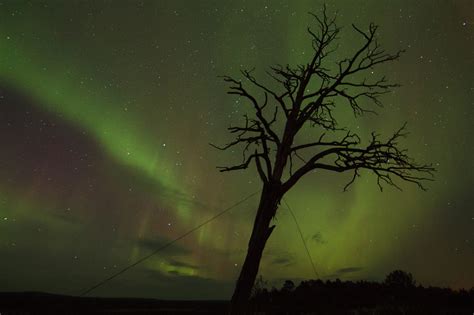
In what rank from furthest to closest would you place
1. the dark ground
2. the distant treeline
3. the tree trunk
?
the distant treeline, the dark ground, the tree trunk

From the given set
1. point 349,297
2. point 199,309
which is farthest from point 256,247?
point 199,309

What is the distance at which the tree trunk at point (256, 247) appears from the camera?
13195mm

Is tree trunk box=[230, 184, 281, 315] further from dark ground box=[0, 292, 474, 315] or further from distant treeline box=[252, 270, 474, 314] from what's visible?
distant treeline box=[252, 270, 474, 314]

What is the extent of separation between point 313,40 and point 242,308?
972 cm

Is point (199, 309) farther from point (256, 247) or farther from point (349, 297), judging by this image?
point (256, 247)

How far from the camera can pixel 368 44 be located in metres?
16.2

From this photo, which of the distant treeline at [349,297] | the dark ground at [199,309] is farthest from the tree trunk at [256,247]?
the distant treeline at [349,297]

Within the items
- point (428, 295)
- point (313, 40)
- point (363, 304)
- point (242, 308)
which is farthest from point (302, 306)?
point (313, 40)

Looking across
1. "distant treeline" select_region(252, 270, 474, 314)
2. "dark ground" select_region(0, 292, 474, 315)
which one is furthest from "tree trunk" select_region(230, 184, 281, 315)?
"distant treeline" select_region(252, 270, 474, 314)

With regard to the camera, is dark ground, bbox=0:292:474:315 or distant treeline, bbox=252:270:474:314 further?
distant treeline, bbox=252:270:474:314

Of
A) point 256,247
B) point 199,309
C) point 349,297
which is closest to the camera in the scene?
point 256,247

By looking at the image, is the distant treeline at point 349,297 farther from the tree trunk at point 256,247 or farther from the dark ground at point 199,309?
the tree trunk at point 256,247

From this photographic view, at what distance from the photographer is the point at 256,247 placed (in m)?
13.6

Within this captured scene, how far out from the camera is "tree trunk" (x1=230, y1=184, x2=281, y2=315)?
1320cm
